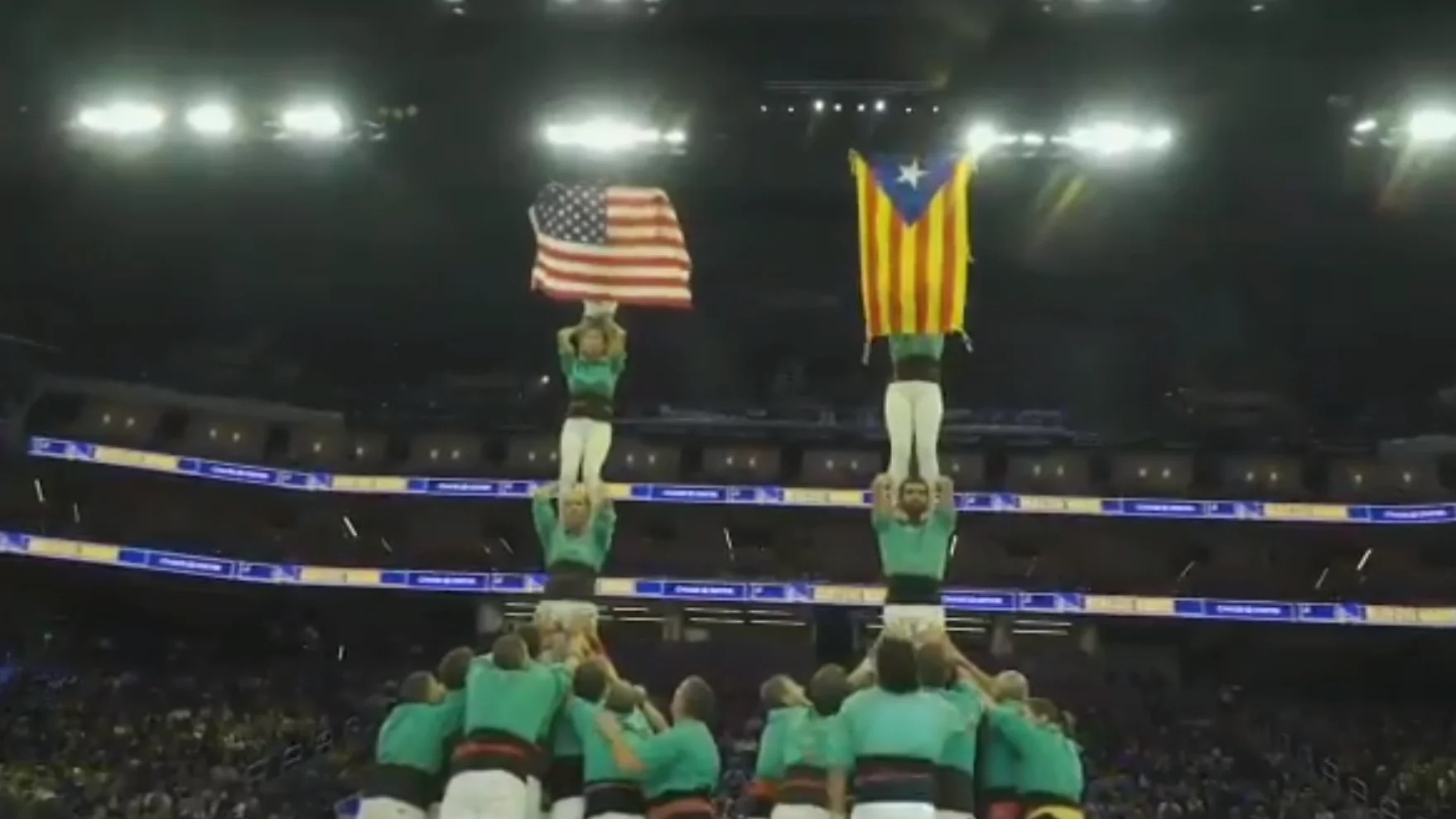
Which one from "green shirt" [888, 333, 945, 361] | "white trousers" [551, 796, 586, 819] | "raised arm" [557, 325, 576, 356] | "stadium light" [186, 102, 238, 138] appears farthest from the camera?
"stadium light" [186, 102, 238, 138]

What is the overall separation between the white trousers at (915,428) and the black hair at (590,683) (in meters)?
2.38

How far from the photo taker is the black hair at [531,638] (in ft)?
33.9

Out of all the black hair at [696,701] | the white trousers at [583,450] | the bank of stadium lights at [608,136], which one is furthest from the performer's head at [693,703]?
the bank of stadium lights at [608,136]

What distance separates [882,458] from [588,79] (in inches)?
496

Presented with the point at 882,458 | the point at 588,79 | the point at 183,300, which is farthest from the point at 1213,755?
the point at 183,300

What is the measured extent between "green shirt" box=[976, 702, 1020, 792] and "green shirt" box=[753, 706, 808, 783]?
107cm

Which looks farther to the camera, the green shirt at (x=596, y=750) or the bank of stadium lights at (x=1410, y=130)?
the bank of stadium lights at (x=1410, y=130)

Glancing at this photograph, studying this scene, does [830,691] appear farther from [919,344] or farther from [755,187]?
[755,187]

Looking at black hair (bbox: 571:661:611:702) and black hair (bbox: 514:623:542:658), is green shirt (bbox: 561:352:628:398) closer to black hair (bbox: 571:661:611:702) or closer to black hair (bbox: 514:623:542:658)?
black hair (bbox: 514:623:542:658)

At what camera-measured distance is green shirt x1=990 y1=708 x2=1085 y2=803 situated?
8766mm

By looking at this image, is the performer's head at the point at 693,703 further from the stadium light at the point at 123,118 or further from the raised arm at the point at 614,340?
the stadium light at the point at 123,118

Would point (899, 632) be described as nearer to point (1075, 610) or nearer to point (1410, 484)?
point (1075, 610)

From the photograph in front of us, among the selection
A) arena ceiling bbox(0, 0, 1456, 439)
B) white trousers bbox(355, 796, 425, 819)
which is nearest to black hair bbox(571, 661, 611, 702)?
white trousers bbox(355, 796, 425, 819)

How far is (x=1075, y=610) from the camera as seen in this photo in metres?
28.5
